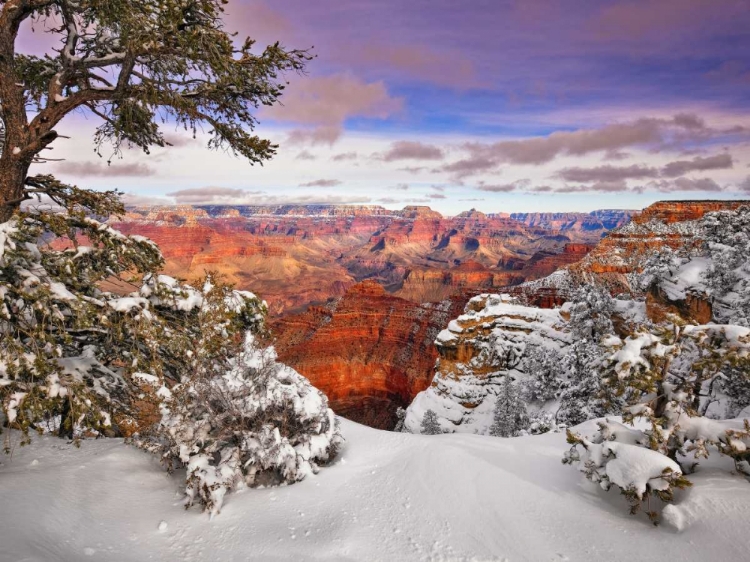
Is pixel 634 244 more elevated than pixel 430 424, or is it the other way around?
pixel 634 244

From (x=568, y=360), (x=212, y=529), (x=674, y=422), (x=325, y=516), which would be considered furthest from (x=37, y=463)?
(x=568, y=360)

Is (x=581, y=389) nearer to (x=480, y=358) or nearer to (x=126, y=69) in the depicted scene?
(x=480, y=358)

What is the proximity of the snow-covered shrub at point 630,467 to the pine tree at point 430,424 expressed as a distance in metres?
28.7

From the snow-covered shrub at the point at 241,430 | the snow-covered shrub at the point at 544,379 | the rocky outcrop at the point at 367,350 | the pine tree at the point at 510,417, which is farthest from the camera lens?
the rocky outcrop at the point at 367,350

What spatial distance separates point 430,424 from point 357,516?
30.5 metres

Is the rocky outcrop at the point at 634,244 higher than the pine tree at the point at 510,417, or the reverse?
the rocky outcrop at the point at 634,244

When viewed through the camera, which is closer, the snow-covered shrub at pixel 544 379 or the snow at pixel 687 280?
the snow at pixel 687 280

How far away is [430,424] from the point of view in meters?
34.8

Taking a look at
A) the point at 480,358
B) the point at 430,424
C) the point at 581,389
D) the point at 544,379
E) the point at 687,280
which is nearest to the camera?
the point at 581,389

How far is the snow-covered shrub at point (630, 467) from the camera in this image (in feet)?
19.2

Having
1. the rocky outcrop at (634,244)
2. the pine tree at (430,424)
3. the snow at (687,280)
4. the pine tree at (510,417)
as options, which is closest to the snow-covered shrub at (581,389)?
the pine tree at (510,417)

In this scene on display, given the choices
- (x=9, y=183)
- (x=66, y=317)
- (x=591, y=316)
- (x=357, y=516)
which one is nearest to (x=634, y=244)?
(x=591, y=316)

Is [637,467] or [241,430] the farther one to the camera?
[241,430]

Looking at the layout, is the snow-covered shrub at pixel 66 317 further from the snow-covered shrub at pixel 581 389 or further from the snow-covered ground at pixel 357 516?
the snow-covered shrub at pixel 581 389
